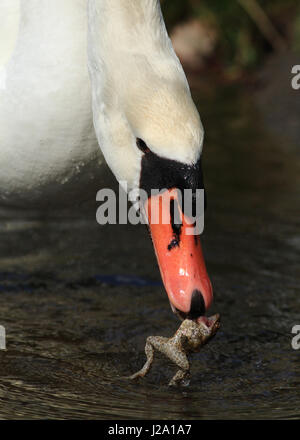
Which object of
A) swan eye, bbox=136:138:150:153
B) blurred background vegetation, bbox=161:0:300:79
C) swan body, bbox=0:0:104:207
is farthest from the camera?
blurred background vegetation, bbox=161:0:300:79

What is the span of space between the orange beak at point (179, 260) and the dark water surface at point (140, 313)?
66 centimetres

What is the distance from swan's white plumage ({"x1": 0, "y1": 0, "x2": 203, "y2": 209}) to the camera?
3.48 m

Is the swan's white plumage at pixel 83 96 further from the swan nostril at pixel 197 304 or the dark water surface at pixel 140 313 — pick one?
the dark water surface at pixel 140 313

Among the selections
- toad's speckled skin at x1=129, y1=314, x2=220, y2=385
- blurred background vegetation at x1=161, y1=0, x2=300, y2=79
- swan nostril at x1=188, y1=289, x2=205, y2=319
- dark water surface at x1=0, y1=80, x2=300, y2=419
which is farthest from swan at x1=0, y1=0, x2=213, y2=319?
blurred background vegetation at x1=161, y1=0, x2=300, y2=79

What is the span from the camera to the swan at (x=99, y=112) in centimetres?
348

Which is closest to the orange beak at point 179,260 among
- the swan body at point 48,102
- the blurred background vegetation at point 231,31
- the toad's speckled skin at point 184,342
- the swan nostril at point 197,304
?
the swan nostril at point 197,304

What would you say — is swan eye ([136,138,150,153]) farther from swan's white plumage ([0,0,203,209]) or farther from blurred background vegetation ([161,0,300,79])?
blurred background vegetation ([161,0,300,79])

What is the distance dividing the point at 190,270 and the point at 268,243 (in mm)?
2749

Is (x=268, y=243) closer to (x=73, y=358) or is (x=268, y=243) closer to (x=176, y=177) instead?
(x=73, y=358)

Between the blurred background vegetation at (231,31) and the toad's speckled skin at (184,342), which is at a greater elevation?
the blurred background vegetation at (231,31)

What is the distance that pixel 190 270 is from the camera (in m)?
3.54
